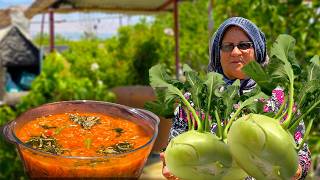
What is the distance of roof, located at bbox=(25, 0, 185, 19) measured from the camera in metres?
6.89

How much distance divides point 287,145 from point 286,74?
0.16 m

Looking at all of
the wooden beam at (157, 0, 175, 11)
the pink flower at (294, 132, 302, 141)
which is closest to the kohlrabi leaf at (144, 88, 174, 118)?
the pink flower at (294, 132, 302, 141)

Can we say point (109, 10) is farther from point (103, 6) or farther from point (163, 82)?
point (163, 82)

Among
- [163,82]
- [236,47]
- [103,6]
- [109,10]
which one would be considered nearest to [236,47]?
[236,47]

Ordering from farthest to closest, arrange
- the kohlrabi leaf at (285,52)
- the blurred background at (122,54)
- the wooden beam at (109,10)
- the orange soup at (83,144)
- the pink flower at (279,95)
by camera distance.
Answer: the wooden beam at (109,10), the blurred background at (122,54), the pink flower at (279,95), the orange soup at (83,144), the kohlrabi leaf at (285,52)

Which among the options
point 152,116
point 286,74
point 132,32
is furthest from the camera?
point 132,32

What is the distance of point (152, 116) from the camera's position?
3.63 ft

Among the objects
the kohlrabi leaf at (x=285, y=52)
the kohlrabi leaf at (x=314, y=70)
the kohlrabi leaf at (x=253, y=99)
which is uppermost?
the kohlrabi leaf at (x=285, y=52)

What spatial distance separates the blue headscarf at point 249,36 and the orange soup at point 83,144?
58 centimetres

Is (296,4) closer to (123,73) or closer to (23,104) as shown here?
(23,104)

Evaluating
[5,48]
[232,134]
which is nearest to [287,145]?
[232,134]

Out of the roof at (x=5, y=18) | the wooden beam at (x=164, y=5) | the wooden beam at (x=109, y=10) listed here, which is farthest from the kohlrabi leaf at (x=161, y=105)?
the roof at (x=5, y=18)

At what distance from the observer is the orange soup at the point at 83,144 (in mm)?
931

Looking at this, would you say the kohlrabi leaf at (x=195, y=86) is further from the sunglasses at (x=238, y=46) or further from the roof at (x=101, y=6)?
the roof at (x=101, y=6)
